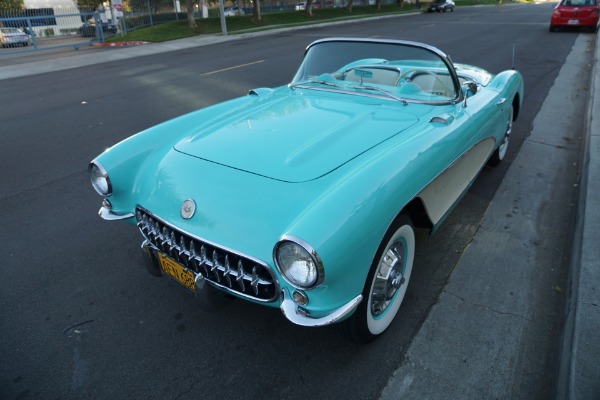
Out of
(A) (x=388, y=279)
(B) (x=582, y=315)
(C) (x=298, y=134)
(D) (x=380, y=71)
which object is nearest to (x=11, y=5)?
(D) (x=380, y=71)

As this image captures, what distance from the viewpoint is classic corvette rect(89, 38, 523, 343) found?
191 cm

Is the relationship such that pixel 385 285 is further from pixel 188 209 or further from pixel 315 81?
pixel 315 81

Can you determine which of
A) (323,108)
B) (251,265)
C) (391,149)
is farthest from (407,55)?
(251,265)

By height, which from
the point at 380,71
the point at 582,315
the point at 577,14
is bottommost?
the point at 582,315

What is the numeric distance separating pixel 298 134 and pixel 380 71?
1.28 metres

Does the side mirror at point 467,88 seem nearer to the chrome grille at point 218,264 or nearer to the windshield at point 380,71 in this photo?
the windshield at point 380,71

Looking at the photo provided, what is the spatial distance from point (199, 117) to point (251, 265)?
1.79 metres

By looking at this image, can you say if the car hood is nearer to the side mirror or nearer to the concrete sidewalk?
the side mirror

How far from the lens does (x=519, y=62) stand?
1066cm

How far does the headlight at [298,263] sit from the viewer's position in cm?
177

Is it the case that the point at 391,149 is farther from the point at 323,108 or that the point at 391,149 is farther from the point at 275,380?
the point at 275,380

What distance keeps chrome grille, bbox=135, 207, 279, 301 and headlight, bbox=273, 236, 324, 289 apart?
10 cm

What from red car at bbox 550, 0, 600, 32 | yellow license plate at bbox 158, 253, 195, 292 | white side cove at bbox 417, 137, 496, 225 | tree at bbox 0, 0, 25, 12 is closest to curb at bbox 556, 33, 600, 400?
white side cove at bbox 417, 137, 496, 225

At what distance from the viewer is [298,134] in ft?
8.63
